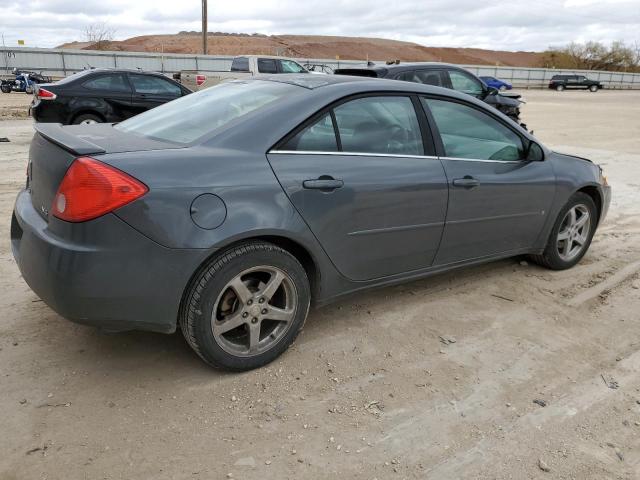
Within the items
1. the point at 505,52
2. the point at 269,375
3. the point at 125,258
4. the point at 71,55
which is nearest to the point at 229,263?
the point at 125,258

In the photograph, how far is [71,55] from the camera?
30.9 meters

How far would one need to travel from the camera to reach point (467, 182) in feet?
12.2

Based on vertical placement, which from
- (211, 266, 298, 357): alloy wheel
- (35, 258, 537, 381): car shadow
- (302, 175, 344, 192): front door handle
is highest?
(302, 175, 344, 192): front door handle

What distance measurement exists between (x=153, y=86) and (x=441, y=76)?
589 cm

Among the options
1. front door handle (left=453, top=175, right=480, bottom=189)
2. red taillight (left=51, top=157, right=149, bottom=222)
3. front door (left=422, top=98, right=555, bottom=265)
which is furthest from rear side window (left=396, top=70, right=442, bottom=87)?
red taillight (left=51, top=157, right=149, bottom=222)

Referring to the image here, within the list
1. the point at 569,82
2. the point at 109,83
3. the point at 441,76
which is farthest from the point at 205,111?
the point at 569,82

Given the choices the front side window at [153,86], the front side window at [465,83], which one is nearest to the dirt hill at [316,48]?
the front side window at [153,86]

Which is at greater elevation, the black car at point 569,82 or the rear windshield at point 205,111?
the black car at point 569,82

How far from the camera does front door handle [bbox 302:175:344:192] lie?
300cm

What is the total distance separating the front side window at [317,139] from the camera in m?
3.06

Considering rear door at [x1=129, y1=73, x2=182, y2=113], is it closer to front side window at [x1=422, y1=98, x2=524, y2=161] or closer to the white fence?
front side window at [x1=422, y1=98, x2=524, y2=161]

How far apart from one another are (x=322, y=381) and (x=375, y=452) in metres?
0.61

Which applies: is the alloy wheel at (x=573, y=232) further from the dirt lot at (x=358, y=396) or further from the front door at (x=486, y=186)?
the dirt lot at (x=358, y=396)

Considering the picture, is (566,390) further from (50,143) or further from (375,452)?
(50,143)
